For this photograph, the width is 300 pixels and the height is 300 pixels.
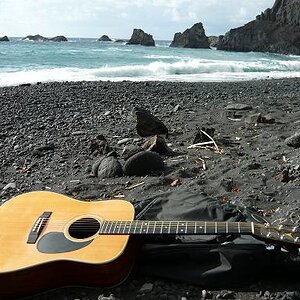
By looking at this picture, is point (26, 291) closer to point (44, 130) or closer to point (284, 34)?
point (44, 130)

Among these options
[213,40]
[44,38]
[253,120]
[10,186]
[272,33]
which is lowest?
[10,186]

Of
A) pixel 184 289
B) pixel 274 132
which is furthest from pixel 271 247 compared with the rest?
pixel 274 132

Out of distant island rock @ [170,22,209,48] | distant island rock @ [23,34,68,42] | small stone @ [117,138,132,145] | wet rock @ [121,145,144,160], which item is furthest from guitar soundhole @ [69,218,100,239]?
Answer: distant island rock @ [23,34,68,42]

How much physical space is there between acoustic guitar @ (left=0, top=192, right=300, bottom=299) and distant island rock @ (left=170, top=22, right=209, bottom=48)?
203 ft

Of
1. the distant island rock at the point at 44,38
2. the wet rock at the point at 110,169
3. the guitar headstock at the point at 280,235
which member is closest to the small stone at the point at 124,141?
the wet rock at the point at 110,169

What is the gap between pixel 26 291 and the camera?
2.28m

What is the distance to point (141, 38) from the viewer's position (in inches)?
2660

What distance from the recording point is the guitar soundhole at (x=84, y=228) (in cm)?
251

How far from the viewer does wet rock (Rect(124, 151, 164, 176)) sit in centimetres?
430

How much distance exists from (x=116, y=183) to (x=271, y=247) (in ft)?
6.83

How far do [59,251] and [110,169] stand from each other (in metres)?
2.07

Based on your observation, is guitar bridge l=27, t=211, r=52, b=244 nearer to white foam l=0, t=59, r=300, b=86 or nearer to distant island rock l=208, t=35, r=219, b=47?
white foam l=0, t=59, r=300, b=86

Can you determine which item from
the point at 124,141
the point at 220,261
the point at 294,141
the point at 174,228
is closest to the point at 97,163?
the point at 124,141

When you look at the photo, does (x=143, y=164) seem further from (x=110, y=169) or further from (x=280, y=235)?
(x=280, y=235)
